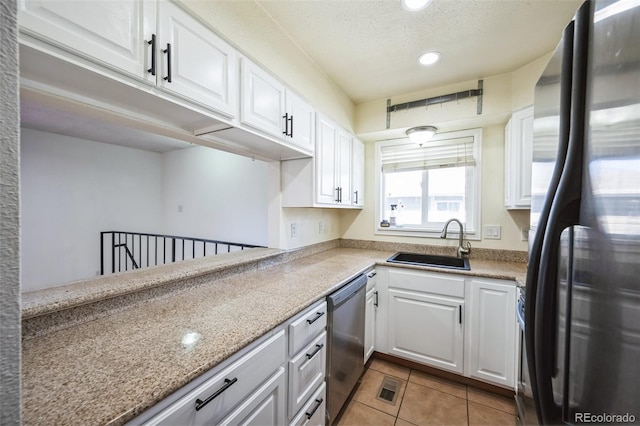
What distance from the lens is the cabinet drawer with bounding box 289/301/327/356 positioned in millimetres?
1173

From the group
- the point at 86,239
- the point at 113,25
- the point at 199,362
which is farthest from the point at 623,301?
the point at 86,239

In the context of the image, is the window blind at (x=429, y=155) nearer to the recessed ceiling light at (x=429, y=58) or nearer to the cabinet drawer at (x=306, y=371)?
the recessed ceiling light at (x=429, y=58)

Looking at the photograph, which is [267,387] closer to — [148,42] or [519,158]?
[148,42]

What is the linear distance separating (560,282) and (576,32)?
0.57m

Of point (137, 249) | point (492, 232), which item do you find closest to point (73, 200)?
point (137, 249)

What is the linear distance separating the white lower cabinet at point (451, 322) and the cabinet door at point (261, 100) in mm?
1486

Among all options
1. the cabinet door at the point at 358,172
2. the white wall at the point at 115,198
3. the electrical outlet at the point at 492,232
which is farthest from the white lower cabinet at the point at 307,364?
the white wall at the point at 115,198

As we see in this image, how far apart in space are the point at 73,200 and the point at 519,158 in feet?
18.5

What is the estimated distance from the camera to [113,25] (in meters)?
0.86

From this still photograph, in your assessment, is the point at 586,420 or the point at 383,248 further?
the point at 383,248

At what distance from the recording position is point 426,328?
2.04 m

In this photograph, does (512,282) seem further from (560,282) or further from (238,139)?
(238,139)

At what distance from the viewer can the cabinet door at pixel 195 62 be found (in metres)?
1.01

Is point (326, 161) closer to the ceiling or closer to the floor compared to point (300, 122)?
closer to the floor
